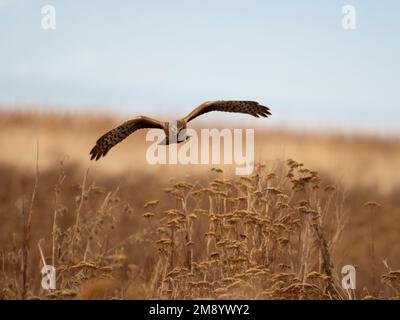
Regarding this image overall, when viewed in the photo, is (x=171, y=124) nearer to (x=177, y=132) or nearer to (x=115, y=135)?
(x=177, y=132)

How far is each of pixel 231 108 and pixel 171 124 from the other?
0.86 m

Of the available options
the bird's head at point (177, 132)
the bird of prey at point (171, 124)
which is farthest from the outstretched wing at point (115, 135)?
the bird's head at point (177, 132)

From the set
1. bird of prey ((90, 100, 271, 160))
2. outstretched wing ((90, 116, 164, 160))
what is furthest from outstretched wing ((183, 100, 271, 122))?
outstretched wing ((90, 116, 164, 160))

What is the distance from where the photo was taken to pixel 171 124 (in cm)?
631

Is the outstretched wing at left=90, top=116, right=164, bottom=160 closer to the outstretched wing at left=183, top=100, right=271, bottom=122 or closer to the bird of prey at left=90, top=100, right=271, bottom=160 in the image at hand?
the bird of prey at left=90, top=100, right=271, bottom=160

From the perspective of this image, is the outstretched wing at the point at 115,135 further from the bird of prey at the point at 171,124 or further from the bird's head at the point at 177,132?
the bird's head at the point at 177,132

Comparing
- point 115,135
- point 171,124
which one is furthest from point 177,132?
point 115,135

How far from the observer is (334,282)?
629cm

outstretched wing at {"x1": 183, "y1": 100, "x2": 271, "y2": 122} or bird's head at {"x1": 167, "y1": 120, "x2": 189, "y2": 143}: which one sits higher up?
outstretched wing at {"x1": 183, "y1": 100, "x2": 271, "y2": 122}

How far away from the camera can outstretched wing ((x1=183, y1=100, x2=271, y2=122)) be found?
21.5 ft

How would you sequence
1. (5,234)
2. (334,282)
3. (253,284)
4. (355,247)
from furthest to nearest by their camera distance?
(355,247) → (5,234) → (334,282) → (253,284)
